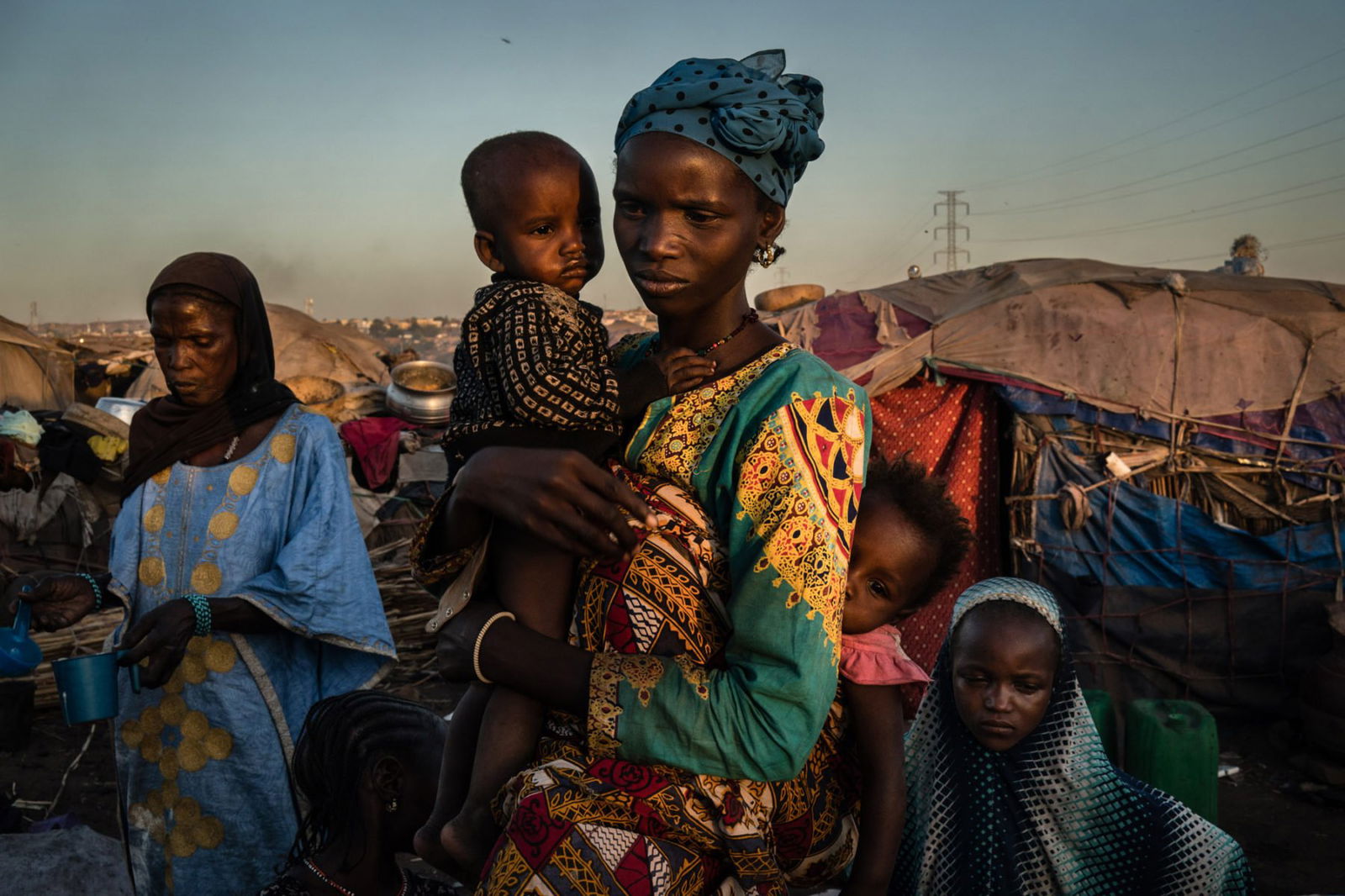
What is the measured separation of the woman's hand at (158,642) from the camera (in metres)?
2.73

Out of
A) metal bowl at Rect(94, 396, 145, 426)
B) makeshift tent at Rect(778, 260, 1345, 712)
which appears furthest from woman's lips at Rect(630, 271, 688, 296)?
metal bowl at Rect(94, 396, 145, 426)

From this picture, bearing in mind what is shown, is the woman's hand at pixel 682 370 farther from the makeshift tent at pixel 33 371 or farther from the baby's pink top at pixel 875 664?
the makeshift tent at pixel 33 371

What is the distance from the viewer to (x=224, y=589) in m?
3.10

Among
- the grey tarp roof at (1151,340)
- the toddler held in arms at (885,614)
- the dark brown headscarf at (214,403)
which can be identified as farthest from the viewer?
the grey tarp roof at (1151,340)

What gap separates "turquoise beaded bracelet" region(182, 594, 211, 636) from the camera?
2.86 metres

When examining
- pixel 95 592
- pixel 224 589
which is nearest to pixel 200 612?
pixel 224 589

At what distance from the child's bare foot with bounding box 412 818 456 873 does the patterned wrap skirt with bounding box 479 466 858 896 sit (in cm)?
23

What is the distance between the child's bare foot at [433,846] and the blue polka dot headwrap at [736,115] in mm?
1144

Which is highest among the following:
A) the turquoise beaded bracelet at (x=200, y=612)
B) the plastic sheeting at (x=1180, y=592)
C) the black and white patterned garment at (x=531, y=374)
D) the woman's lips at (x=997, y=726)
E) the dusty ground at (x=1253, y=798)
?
the black and white patterned garment at (x=531, y=374)

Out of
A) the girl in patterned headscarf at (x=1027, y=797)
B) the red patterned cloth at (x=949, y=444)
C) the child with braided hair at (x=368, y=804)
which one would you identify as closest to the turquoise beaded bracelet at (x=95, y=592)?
the child with braided hair at (x=368, y=804)

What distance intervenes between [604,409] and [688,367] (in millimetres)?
150

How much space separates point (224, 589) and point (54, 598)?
468 mm

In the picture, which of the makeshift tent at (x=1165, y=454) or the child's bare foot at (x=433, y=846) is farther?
the makeshift tent at (x=1165, y=454)

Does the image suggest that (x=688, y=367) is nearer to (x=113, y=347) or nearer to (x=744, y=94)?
(x=744, y=94)
